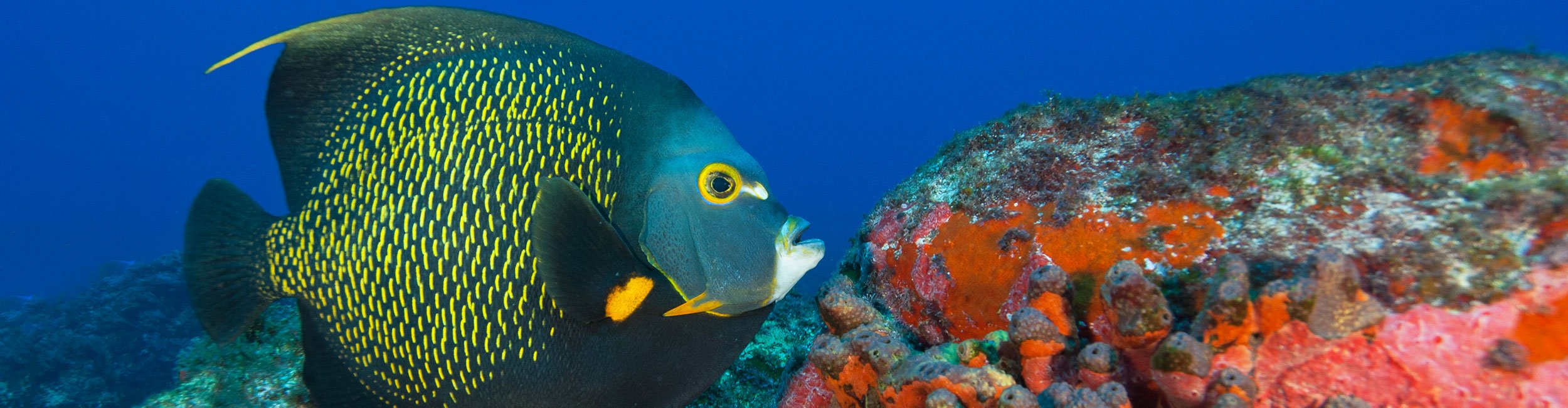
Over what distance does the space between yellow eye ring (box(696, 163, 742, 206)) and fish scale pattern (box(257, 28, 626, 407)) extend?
218 mm

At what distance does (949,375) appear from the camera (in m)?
1.67

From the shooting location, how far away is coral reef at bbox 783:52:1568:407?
1339 millimetres

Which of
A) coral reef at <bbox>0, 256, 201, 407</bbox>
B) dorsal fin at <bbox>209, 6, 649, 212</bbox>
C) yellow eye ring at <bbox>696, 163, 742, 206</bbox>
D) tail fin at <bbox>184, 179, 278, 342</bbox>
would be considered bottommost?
coral reef at <bbox>0, 256, 201, 407</bbox>

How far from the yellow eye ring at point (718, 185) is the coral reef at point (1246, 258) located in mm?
727

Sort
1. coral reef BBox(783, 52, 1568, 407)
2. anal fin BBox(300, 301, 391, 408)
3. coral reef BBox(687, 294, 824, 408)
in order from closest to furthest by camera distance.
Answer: coral reef BBox(783, 52, 1568, 407) → anal fin BBox(300, 301, 391, 408) → coral reef BBox(687, 294, 824, 408)

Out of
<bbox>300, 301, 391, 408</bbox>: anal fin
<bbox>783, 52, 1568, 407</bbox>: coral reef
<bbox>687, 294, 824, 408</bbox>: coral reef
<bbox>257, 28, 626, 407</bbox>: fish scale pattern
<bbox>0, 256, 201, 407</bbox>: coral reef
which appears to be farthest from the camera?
<bbox>0, 256, 201, 407</bbox>: coral reef

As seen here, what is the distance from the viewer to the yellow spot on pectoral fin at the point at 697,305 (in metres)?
1.52

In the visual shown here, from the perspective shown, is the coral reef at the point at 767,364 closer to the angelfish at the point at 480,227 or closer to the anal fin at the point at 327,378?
the angelfish at the point at 480,227

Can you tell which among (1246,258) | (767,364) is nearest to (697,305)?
(1246,258)

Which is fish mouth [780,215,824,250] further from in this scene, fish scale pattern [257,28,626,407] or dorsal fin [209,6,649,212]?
dorsal fin [209,6,649,212]

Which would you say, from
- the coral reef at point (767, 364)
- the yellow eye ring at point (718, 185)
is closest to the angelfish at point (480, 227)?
the yellow eye ring at point (718, 185)

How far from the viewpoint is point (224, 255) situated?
5.07 ft

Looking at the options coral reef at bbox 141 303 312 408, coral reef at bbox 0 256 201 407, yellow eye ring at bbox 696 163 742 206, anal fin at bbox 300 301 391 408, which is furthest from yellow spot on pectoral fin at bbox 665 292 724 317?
coral reef at bbox 0 256 201 407

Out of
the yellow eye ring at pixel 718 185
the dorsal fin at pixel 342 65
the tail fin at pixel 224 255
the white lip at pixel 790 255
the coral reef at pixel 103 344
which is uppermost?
the dorsal fin at pixel 342 65
